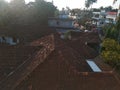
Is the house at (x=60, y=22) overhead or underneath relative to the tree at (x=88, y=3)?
underneath

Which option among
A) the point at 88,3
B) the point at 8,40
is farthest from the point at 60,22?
the point at 88,3

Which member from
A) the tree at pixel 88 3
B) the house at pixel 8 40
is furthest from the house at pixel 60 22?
the tree at pixel 88 3

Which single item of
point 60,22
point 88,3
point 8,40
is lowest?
point 8,40

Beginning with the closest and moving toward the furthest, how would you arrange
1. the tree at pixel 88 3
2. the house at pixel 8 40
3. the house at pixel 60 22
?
the house at pixel 8 40 → the house at pixel 60 22 → the tree at pixel 88 3

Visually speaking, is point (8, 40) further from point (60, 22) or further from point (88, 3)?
point (88, 3)

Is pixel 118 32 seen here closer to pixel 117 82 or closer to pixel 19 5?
pixel 19 5

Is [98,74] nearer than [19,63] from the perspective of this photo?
Yes

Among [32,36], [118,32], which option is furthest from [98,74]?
[118,32]

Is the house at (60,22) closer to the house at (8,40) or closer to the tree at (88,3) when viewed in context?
the house at (8,40)

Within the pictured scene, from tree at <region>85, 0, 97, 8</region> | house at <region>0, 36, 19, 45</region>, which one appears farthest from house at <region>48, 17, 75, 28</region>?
tree at <region>85, 0, 97, 8</region>

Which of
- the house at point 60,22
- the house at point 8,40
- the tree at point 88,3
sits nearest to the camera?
the house at point 8,40

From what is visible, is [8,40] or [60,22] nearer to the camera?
[8,40]
